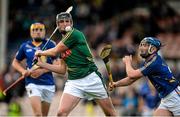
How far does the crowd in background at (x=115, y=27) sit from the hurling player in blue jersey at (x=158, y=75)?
6.98 metres

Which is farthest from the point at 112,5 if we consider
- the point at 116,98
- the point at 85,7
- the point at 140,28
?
the point at 116,98

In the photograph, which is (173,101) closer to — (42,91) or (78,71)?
(78,71)

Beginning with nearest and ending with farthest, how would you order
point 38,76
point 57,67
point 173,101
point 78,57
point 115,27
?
point 173,101 → point 78,57 → point 57,67 → point 38,76 → point 115,27

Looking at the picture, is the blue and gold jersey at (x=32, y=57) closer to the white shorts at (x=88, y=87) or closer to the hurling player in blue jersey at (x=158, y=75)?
the white shorts at (x=88, y=87)

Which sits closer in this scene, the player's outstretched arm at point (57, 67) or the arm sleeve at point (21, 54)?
the player's outstretched arm at point (57, 67)

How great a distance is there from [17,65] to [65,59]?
81.2 inches

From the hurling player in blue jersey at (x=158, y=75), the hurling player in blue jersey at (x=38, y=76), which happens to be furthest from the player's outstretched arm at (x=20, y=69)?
the hurling player in blue jersey at (x=158, y=75)

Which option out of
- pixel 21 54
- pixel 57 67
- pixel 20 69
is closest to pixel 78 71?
pixel 57 67

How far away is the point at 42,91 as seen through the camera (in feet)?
49.0

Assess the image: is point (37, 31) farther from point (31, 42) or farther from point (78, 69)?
point (78, 69)

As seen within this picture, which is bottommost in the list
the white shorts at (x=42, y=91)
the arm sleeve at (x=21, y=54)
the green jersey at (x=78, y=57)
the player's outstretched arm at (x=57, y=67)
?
the white shorts at (x=42, y=91)

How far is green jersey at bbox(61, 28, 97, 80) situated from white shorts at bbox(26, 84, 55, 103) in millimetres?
1606

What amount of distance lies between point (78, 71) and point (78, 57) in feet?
0.74

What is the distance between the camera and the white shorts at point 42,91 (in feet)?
48.6
